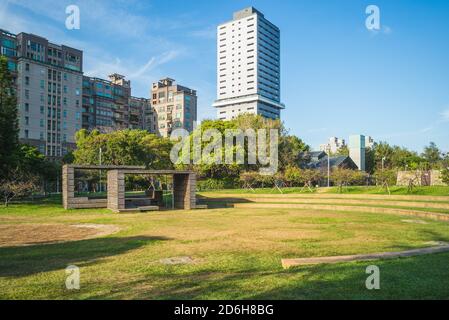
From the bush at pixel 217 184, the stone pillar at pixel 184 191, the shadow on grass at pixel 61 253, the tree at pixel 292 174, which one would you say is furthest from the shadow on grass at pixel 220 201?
the shadow on grass at pixel 61 253

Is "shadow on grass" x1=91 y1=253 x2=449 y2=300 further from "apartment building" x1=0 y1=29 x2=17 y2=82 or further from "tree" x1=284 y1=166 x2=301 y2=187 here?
"apartment building" x1=0 y1=29 x2=17 y2=82

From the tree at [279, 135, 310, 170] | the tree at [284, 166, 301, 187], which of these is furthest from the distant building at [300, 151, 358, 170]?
the tree at [284, 166, 301, 187]

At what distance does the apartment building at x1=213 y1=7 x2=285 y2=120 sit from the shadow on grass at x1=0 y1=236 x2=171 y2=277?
474 feet

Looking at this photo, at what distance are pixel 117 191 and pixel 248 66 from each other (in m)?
147

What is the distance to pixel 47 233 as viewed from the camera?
1333 centimetres

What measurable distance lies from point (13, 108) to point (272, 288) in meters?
29.4

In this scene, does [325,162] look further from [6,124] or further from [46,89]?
[46,89]

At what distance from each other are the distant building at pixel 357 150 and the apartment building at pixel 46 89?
2332 inches

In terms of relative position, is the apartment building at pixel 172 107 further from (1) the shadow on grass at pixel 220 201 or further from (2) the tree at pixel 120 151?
(1) the shadow on grass at pixel 220 201

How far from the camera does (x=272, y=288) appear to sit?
5.91 metres

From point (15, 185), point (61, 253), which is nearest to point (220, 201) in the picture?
point (15, 185)

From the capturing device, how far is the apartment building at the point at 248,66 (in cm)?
15888

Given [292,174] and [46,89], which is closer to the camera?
[292,174]
